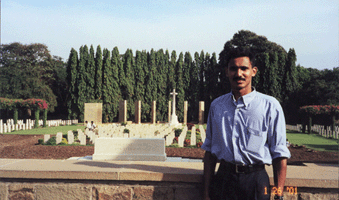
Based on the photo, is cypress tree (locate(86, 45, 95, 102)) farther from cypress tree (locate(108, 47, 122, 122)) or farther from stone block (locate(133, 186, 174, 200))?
stone block (locate(133, 186, 174, 200))

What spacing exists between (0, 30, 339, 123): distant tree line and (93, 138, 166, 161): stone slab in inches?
906

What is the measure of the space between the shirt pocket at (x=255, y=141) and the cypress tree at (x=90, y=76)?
30.8 m

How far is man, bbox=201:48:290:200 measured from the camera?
81.0 inches

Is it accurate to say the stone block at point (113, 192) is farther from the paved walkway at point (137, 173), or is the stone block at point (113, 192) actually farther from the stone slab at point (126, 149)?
the stone slab at point (126, 149)

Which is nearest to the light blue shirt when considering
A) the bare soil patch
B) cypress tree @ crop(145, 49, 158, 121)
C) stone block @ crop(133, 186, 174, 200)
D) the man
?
the man

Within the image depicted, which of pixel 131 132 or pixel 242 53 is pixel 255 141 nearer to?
pixel 242 53

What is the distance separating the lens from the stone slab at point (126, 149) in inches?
315

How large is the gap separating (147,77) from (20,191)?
103ft

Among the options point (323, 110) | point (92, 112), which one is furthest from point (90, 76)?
point (323, 110)

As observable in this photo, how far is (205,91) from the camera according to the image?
113ft

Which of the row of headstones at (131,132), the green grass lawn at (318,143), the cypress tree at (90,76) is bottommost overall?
the green grass lawn at (318,143)

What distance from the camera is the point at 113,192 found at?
2600mm

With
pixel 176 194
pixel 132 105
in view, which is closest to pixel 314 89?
pixel 132 105

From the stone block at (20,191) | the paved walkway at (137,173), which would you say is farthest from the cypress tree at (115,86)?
the stone block at (20,191)
